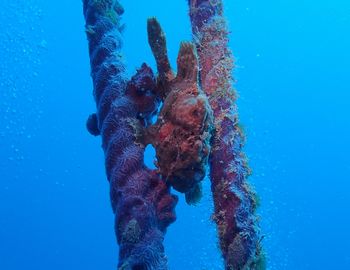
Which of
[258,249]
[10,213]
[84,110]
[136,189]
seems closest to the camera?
[258,249]

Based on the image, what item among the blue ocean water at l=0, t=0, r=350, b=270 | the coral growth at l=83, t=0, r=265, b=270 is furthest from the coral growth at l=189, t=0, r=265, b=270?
the blue ocean water at l=0, t=0, r=350, b=270

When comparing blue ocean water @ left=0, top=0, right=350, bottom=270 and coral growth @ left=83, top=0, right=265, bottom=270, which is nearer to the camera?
coral growth @ left=83, top=0, right=265, bottom=270

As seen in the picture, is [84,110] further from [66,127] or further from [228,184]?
[228,184]

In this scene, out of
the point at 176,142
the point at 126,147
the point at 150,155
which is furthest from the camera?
the point at 150,155

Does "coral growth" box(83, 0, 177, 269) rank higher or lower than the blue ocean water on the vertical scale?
lower

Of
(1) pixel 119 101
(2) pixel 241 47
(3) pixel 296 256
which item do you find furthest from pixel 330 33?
(1) pixel 119 101

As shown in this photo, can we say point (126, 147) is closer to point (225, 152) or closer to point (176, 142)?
point (176, 142)

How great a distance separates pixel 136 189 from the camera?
1960 mm

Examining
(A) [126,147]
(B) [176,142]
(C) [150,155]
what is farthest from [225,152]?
(C) [150,155]

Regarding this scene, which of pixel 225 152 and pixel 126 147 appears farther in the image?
pixel 126 147

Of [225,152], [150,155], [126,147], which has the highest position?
[150,155]

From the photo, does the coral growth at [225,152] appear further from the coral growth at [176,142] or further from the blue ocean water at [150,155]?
the blue ocean water at [150,155]

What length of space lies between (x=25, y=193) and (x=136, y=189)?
1739 inches

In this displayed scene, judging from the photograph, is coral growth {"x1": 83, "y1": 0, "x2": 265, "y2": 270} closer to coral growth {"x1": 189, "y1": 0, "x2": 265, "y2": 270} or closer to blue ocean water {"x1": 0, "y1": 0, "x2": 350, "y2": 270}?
coral growth {"x1": 189, "y1": 0, "x2": 265, "y2": 270}
